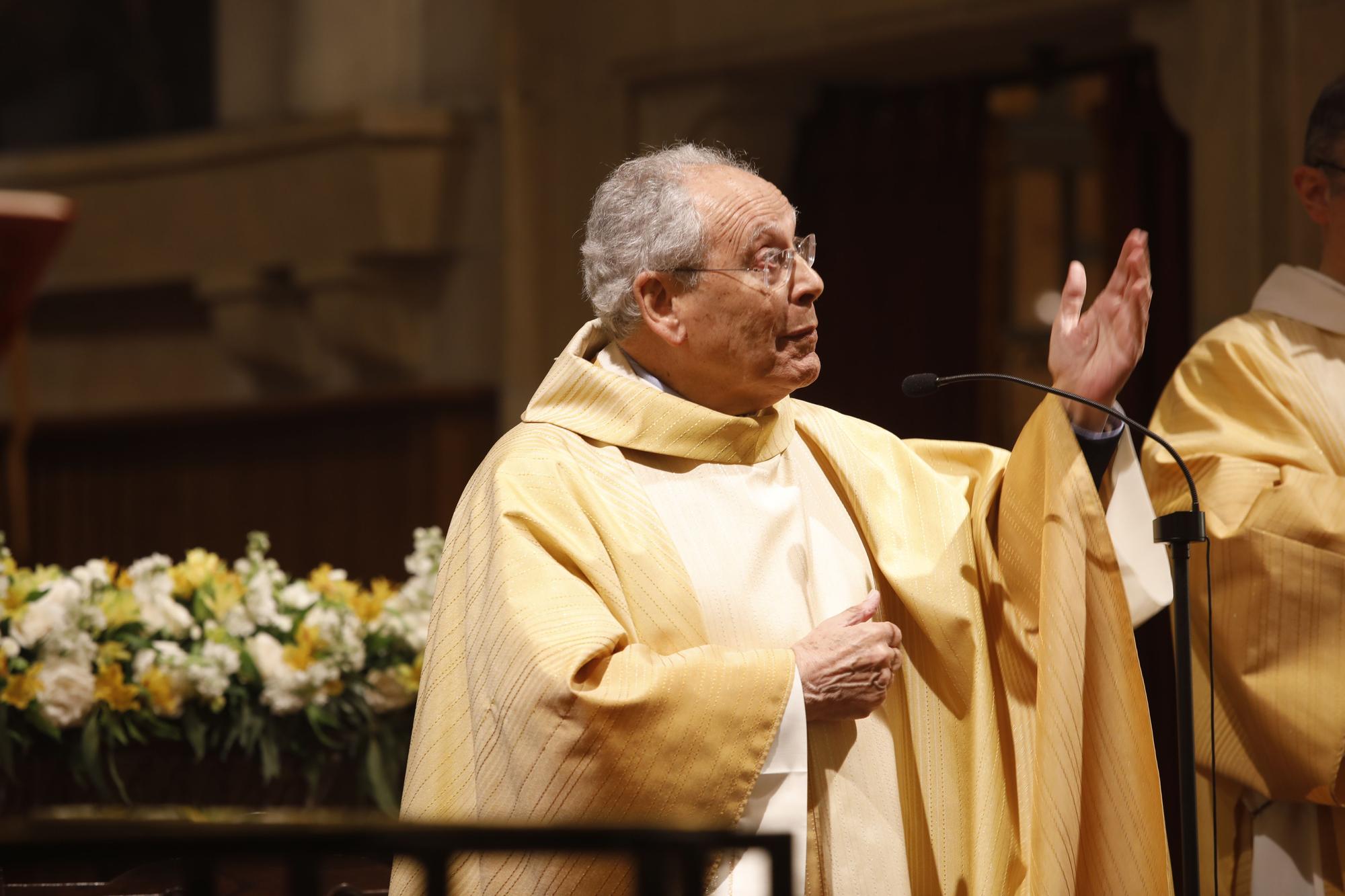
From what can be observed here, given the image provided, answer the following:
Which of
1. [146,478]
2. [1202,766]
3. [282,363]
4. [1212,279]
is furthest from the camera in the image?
[146,478]

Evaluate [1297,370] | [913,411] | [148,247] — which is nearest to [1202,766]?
[1297,370]

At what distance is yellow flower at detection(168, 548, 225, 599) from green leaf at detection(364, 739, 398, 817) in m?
0.58

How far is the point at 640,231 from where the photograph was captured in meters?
3.19

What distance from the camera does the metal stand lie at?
2.71m

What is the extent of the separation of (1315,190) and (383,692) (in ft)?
7.40

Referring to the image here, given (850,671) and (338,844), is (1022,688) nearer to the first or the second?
(850,671)

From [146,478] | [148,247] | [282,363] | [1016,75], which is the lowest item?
[146,478]

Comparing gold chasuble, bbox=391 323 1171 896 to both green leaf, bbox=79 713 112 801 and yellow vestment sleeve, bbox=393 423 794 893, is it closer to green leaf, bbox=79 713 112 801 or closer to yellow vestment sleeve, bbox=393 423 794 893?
yellow vestment sleeve, bbox=393 423 794 893

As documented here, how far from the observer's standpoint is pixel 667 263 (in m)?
3.14

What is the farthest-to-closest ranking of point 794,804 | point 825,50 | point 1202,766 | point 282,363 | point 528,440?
point 282,363
point 825,50
point 1202,766
point 528,440
point 794,804

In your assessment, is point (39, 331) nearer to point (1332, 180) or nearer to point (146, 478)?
point (146, 478)

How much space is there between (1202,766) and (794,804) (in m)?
1.11

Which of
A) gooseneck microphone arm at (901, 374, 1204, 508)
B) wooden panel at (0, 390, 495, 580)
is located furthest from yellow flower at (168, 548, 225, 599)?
wooden panel at (0, 390, 495, 580)

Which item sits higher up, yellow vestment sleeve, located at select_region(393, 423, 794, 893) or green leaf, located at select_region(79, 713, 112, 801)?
yellow vestment sleeve, located at select_region(393, 423, 794, 893)
